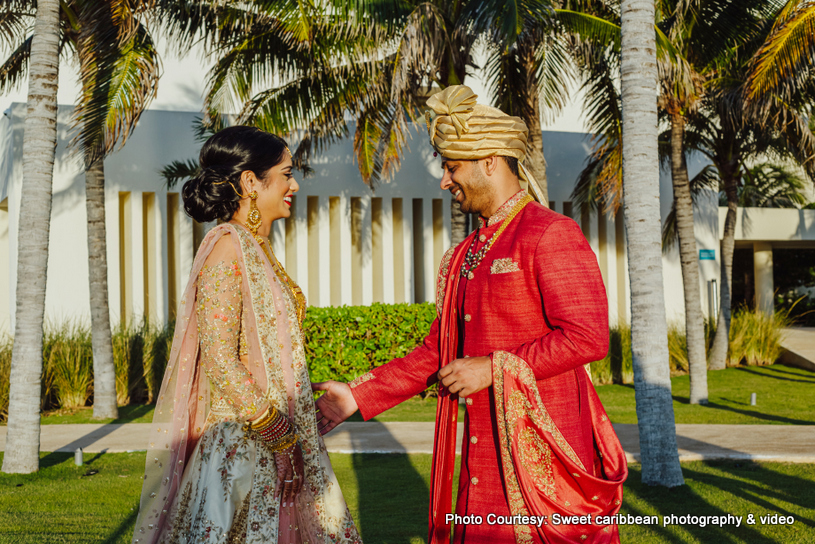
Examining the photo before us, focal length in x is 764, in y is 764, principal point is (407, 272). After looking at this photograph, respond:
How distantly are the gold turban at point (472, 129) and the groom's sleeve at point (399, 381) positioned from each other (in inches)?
28.0

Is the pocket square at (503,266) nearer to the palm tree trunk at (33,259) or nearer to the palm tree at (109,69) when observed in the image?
the palm tree trunk at (33,259)

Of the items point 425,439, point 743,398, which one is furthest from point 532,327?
point 743,398

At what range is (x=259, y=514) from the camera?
2670 millimetres

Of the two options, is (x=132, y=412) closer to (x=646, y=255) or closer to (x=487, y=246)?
(x=646, y=255)

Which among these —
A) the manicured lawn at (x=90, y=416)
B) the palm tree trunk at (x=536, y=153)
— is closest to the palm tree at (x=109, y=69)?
Answer: the manicured lawn at (x=90, y=416)

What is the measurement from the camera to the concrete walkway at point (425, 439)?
7910mm

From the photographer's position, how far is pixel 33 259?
300 inches

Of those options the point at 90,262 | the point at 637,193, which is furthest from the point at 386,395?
the point at 90,262

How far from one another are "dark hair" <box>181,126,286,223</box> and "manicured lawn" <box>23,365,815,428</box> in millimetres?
8016

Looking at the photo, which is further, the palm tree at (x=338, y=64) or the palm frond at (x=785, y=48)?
the palm tree at (x=338, y=64)

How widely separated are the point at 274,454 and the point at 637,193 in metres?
4.80

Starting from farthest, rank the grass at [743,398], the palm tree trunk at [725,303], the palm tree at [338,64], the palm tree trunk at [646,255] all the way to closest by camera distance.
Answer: the palm tree trunk at [725,303] → the palm tree at [338,64] → the grass at [743,398] → the palm tree trunk at [646,255]

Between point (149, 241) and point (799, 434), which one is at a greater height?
point (149, 241)

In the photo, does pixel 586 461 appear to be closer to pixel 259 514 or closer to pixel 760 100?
pixel 259 514
